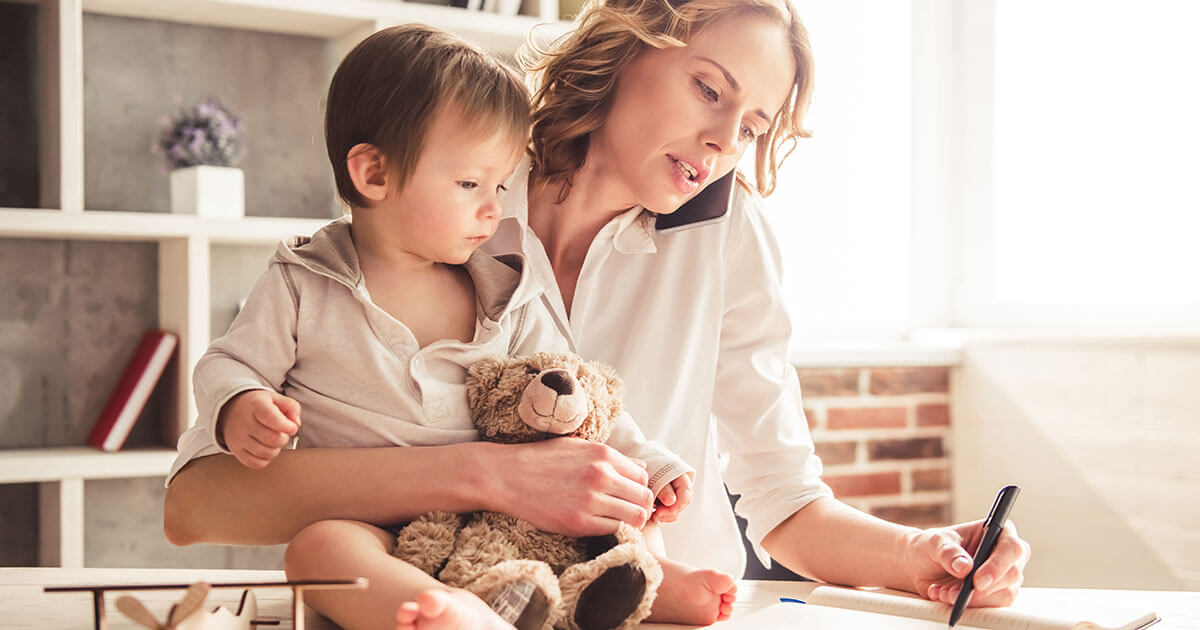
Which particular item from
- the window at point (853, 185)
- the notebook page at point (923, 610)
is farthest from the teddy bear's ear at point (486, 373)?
the window at point (853, 185)

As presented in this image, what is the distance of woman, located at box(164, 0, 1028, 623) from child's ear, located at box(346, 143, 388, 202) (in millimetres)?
250

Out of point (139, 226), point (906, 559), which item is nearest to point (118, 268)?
point (139, 226)

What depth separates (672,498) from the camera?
100cm

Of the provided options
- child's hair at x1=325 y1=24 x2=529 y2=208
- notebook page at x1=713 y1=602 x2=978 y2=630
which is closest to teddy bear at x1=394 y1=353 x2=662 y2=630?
notebook page at x1=713 y1=602 x2=978 y2=630

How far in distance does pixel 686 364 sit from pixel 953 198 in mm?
2143

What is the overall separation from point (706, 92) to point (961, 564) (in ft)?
1.96

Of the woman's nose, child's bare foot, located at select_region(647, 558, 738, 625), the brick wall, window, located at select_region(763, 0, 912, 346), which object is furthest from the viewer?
window, located at select_region(763, 0, 912, 346)

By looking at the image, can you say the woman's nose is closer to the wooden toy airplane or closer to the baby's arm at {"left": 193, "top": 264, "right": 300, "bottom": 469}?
the baby's arm at {"left": 193, "top": 264, "right": 300, "bottom": 469}

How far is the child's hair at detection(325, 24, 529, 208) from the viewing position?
3.27 feet

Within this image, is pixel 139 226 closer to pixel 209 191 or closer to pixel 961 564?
pixel 209 191

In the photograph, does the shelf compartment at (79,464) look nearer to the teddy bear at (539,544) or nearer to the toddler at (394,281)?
the toddler at (394,281)

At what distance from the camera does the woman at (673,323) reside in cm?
98

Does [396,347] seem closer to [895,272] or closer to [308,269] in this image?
[308,269]

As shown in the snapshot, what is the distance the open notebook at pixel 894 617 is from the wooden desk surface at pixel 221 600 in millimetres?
34
